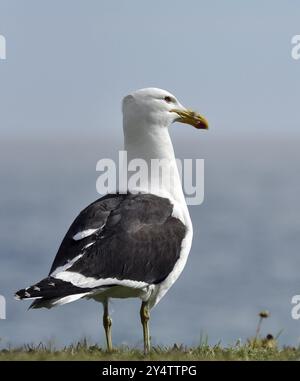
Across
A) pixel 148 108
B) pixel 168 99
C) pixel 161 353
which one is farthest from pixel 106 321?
pixel 168 99

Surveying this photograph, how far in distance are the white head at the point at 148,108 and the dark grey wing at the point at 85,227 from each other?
3.33 ft

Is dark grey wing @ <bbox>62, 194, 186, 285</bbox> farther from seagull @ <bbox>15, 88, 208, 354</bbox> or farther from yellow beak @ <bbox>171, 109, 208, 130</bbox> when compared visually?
yellow beak @ <bbox>171, 109, 208, 130</bbox>

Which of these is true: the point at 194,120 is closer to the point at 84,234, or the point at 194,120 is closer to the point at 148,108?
the point at 148,108

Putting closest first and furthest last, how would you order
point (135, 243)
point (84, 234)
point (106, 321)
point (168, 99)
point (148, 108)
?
point (84, 234) → point (135, 243) → point (106, 321) → point (148, 108) → point (168, 99)

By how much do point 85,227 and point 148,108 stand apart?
70.1 inches

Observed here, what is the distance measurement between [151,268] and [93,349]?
→ 921 millimetres

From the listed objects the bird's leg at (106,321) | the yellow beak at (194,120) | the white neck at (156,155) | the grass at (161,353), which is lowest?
the grass at (161,353)

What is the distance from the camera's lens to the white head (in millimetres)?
13070

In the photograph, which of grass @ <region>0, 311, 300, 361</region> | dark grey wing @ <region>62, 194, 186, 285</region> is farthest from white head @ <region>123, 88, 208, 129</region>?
grass @ <region>0, 311, 300, 361</region>

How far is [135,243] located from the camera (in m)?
11.8

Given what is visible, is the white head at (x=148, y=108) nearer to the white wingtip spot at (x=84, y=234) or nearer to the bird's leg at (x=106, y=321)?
the white wingtip spot at (x=84, y=234)

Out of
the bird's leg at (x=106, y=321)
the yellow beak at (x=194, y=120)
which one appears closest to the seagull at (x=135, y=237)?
the bird's leg at (x=106, y=321)

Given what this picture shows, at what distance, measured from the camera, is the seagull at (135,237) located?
11.3 metres

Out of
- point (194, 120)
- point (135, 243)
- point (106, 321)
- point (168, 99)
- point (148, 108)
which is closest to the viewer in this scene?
point (135, 243)
